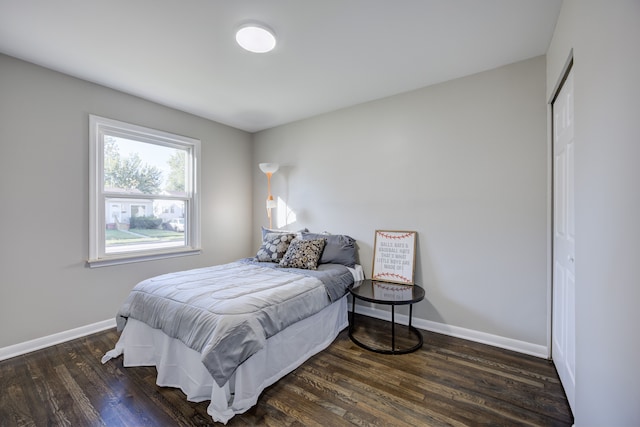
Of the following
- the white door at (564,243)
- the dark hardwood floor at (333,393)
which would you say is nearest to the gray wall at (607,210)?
the white door at (564,243)

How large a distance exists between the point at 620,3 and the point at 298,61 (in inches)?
77.1

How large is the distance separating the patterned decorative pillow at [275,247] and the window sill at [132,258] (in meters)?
1.04

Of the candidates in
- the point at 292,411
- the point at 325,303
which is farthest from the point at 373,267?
the point at 292,411

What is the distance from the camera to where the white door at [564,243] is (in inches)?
66.2

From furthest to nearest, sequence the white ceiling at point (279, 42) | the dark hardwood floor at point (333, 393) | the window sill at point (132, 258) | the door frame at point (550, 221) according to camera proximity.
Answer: the window sill at point (132, 258)
the door frame at point (550, 221)
the white ceiling at point (279, 42)
the dark hardwood floor at point (333, 393)

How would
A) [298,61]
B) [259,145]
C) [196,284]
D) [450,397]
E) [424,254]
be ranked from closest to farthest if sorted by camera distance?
[450,397] < [196,284] < [298,61] < [424,254] < [259,145]

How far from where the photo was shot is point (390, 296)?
244 centimetres

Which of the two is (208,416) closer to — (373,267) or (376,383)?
(376,383)

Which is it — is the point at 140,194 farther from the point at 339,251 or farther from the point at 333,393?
the point at 333,393

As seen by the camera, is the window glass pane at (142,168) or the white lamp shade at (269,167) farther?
the white lamp shade at (269,167)

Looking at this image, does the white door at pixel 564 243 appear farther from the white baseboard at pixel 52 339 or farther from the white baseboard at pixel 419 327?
the white baseboard at pixel 52 339

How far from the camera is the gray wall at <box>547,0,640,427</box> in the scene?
0.84 meters

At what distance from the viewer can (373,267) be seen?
10.2 feet

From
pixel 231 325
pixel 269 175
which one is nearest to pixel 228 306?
pixel 231 325
